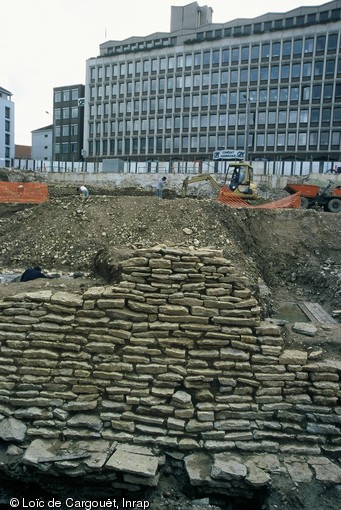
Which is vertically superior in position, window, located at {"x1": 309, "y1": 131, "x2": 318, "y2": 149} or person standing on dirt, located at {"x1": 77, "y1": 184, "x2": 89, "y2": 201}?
window, located at {"x1": 309, "y1": 131, "x2": 318, "y2": 149}

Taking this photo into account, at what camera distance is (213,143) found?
174 ft

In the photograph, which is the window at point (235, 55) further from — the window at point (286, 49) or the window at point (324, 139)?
the window at point (324, 139)

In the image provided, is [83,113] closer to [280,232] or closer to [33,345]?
[280,232]

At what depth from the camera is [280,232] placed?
53.1ft

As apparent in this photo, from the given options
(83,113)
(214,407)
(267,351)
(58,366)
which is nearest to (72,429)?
(58,366)

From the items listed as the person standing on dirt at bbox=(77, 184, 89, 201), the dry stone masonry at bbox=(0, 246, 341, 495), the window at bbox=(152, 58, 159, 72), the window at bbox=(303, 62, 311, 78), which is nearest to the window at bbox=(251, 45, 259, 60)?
the window at bbox=(303, 62, 311, 78)

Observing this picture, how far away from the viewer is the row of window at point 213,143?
48.4 m

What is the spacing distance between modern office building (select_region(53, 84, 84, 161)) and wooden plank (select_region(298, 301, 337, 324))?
5532 centimetres

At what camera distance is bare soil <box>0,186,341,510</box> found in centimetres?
1322

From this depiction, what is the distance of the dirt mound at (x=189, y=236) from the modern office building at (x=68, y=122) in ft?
161

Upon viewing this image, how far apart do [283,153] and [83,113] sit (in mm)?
30308

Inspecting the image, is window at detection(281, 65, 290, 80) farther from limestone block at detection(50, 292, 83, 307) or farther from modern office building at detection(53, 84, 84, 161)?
limestone block at detection(50, 292, 83, 307)

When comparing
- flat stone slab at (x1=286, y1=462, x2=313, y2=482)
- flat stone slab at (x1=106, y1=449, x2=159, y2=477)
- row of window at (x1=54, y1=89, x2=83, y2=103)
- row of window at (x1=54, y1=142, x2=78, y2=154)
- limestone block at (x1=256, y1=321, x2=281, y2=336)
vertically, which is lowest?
flat stone slab at (x1=286, y1=462, x2=313, y2=482)

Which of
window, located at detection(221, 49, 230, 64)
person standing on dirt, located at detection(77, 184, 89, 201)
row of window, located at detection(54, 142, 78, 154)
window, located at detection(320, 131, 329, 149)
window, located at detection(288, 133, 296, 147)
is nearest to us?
person standing on dirt, located at detection(77, 184, 89, 201)
